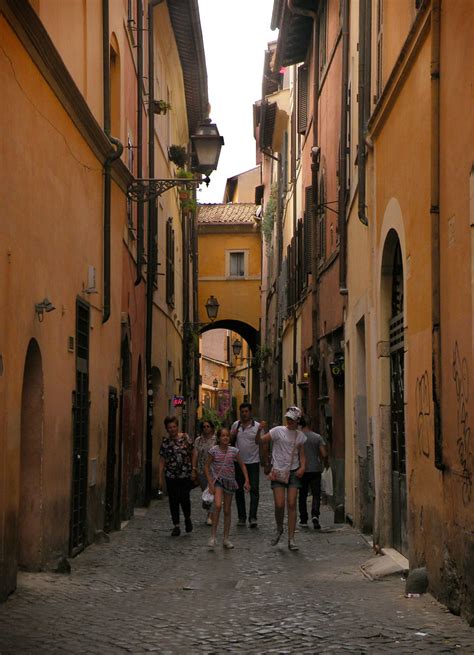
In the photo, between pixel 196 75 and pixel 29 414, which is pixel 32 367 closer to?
pixel 29 414

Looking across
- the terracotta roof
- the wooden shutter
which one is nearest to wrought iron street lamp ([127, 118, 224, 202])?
the wooden shutter

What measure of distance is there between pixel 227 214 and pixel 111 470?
1381 inches

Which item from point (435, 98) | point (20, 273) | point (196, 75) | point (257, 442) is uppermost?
point (196, 75)

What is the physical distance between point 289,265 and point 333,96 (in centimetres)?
954

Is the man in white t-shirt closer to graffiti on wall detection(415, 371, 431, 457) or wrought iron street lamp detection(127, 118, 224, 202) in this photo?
wrought iron street lamp detection(127, 118, 224, 202)

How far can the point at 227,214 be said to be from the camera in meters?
49.8

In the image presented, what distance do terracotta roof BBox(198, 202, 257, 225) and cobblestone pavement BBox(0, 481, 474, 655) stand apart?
36.2 m

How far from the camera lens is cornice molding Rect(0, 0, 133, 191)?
8.77m

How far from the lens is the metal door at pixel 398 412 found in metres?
11.3

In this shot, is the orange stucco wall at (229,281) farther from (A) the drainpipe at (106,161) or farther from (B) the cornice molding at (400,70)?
(B) the cornice molding at (400,70)

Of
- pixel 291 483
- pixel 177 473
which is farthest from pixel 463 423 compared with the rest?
pixel 177 473

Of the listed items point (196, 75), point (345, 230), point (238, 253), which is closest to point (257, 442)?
point (345, 230)

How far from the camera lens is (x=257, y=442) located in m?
16.8

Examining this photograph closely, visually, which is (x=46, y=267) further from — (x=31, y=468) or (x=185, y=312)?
(x=185, y=312)
